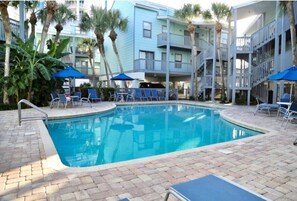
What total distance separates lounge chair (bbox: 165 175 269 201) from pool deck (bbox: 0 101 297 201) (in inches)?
49.0

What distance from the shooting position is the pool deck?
3383 millimetres

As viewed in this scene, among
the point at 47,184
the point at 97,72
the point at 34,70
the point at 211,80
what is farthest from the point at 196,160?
the point at 97,72

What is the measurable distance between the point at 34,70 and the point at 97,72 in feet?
67.1

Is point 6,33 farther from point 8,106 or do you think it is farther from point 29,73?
point 8,106

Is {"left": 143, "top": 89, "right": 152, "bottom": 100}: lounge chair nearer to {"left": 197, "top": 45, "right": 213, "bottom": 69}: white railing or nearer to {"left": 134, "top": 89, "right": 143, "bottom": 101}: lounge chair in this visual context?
{"left": 134, "top": 89, "right": 143, "bottom": 101}: lounge chair

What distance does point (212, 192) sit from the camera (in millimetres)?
2062

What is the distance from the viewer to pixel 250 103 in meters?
18.9

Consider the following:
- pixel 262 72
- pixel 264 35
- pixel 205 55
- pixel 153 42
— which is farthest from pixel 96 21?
pixel 262 72

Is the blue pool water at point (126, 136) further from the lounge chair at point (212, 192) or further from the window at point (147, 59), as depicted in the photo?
the window at point (147, 59)

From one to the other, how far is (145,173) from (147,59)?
1995 cm

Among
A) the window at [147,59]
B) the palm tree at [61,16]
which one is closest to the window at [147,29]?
the window at [147,59]

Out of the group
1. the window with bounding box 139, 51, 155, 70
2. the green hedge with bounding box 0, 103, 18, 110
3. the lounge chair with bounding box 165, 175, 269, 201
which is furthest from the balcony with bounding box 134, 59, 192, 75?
the lounge chair with bounding box 165, 175, 269, 201

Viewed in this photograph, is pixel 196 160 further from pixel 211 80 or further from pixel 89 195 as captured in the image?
pixel 211 80

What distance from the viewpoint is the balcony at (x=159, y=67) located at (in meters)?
23.3
